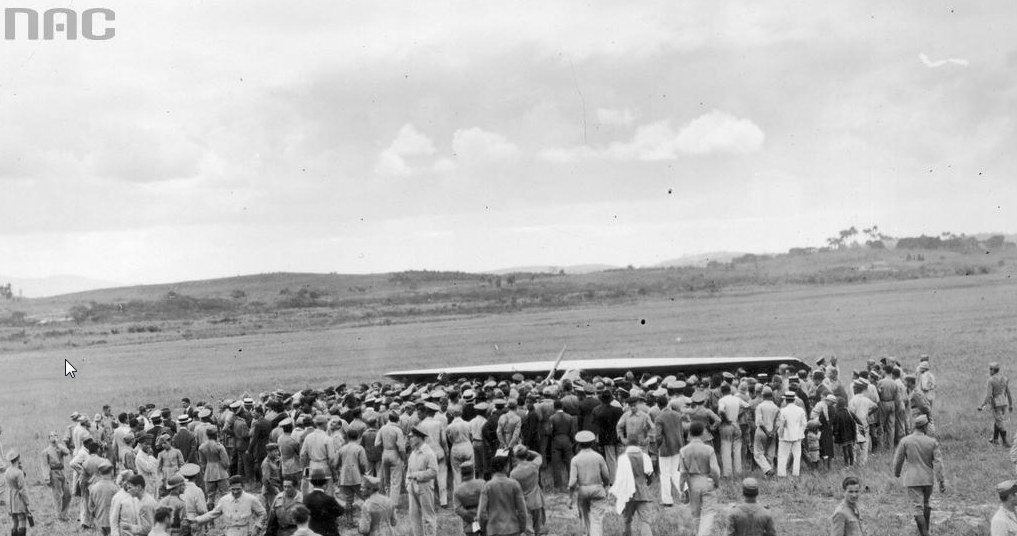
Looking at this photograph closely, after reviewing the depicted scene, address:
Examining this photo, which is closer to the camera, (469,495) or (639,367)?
(469,495)

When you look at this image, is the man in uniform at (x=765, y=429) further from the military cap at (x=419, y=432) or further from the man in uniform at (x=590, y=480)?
the military cap at (x=419, y=432)

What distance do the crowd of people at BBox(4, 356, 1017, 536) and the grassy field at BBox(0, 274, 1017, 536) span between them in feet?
3.10

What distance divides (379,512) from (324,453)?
3425mm

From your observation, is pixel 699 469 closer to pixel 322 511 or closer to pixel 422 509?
pixel 422 509

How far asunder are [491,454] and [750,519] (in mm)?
7187

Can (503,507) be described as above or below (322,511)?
below

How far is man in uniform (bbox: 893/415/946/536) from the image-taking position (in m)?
12.2

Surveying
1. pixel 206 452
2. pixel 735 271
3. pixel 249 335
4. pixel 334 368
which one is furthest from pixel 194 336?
pixel 735 271

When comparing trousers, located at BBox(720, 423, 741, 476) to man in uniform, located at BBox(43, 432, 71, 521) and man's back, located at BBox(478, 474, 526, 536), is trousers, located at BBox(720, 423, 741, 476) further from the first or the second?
man in uniform, located at BBox(43, 432, 71, 521)

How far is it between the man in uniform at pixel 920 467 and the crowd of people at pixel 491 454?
20mm

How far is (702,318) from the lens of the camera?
209ft

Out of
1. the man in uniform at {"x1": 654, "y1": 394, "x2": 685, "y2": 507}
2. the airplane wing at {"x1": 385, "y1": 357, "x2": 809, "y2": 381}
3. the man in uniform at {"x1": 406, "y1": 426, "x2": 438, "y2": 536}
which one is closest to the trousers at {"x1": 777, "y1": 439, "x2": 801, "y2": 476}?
the man in uniform at {"x1": 654, "y1": 394, "x2": 685, "y2": 507}

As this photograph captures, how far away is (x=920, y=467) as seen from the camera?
12195 millimetres

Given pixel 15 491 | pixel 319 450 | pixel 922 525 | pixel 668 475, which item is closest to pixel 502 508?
pixel 319 450
